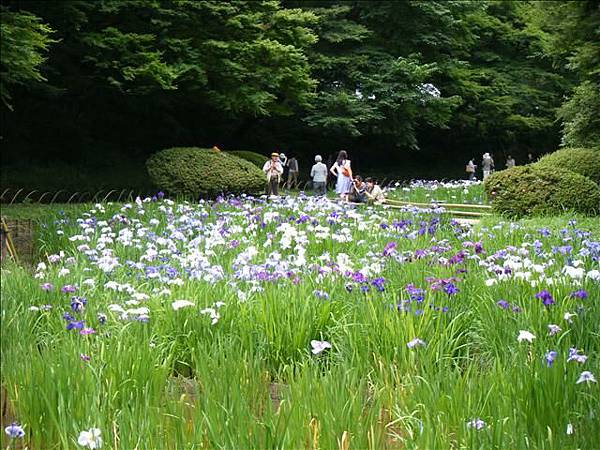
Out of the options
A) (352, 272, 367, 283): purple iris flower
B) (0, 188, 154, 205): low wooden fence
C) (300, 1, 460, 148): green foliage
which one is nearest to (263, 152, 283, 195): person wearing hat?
(0, 188, 154, 205): low wooden fence

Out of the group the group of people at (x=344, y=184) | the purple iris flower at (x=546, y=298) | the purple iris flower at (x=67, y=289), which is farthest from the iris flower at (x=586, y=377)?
the group of people at (x=344, y=184)

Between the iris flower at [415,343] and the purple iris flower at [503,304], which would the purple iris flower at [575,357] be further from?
the purple iris flower at [503,304]

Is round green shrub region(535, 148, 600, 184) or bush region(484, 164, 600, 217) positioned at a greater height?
round green shrub region(535, 148, 600, 184)

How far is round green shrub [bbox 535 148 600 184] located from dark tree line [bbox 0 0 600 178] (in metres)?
1.94

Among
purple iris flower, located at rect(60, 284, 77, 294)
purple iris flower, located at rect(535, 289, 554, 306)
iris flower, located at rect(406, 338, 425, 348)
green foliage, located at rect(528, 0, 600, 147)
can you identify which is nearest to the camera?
iris flower, located at rect(406, 338, 425, 348)

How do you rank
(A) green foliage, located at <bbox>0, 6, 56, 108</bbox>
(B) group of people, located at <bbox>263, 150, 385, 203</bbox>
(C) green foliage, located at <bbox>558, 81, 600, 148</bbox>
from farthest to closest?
(C) green foliage, located at <bbox>558, 81, 600, 148</bbox> → (B) group of people, located at <bbox>263, 150, 385, 203</bbox> → (A) green foliage, located at <bbox>0, 6, 56, 108</bbox>

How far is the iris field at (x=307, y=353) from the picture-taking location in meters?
2.34

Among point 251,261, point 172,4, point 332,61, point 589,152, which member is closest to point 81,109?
point 172,4

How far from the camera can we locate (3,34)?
9336 millimetres

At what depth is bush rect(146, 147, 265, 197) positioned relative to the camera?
1471 cm

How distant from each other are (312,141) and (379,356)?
23.1m

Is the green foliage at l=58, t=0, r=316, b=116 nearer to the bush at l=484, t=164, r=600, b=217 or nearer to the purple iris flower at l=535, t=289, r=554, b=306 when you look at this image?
the bush at l=484, t=164, r=600, b=217

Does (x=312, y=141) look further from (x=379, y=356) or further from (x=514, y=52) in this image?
(x=379, y=356)

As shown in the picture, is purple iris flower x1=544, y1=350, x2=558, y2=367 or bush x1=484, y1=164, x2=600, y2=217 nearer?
purple iris flower x1=544, y1=350, x2=558, y2=367
